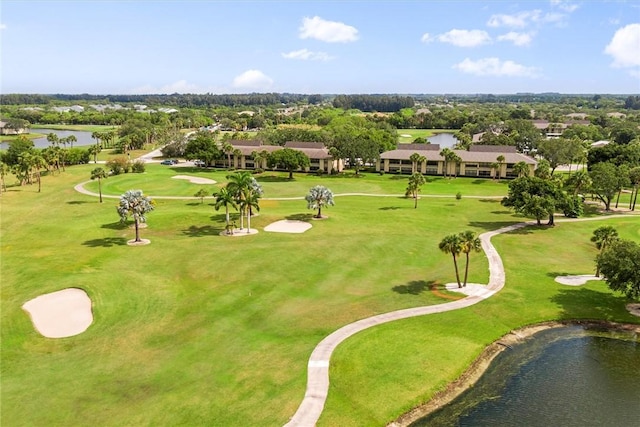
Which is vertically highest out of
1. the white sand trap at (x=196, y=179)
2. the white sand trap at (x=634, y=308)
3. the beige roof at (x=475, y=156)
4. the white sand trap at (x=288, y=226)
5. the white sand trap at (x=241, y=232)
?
the beige roof at (x=475, y=156)

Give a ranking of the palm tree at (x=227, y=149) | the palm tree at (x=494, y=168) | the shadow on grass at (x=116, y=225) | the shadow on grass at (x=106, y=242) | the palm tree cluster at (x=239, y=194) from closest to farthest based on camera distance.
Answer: the shadow on grass at (x=106, y=242) < the palm tree cluster at (x=239, y=194) < the shadow on grass at (x=116, y=225) < the palm tree at (x=494, y=168) < the palm tree at (x=227, y=149)

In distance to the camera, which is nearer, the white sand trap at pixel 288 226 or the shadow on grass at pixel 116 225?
the white sand trap at pixel 288 226

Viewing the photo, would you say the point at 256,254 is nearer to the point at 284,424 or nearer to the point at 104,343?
the point at 104,343

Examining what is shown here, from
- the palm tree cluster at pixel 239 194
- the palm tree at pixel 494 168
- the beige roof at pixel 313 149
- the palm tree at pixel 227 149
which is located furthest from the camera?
the palm tree at pixel 227 149

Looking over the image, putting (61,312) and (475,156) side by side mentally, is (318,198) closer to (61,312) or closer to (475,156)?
(61,312)

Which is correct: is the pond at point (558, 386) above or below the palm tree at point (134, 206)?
below

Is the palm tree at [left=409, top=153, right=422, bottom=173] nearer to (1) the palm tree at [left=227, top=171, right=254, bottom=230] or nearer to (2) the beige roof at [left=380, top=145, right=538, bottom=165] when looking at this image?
(2) the beige roof at [left=380, top=145, right=538, bottom=165]

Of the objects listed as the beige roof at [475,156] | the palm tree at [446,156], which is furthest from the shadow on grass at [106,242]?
the palm tree at [446,156]

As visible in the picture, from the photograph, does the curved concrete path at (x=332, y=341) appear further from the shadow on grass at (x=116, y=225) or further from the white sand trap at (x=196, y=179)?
the white sand trap at (x=196, y=179)

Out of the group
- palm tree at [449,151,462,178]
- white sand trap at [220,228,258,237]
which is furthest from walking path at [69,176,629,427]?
palm tree at [449,151,462,178]
